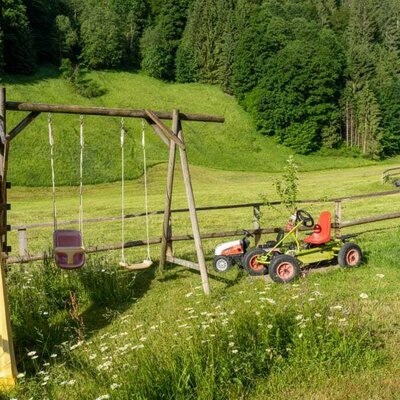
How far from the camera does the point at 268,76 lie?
214 feet

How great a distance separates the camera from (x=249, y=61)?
6750 cm

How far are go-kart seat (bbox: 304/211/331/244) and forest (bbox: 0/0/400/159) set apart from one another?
49.9m


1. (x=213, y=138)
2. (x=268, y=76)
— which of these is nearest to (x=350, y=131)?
(x=268, y=76)

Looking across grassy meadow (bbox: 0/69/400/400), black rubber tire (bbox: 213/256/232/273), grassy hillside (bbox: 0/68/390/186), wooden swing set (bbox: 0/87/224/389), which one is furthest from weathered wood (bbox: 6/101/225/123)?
grassy hillside (bbox: 0/68/390/186)

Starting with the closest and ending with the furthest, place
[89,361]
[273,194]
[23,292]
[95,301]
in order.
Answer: [89,361] < [23,292] < [95,301] < [273,194]

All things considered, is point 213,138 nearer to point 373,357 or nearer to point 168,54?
point 168,54

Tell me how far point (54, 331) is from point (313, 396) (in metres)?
3.54

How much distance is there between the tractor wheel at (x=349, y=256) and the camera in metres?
9.09

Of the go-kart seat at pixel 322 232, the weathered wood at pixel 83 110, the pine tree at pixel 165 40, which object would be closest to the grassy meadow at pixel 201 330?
the go-kart seat at pixel 322 232

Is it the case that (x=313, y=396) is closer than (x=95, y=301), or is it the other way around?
(x=313, y=396)

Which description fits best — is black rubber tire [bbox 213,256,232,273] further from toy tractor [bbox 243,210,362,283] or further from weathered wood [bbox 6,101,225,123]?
weathered wood [bbox 6,101,225,123]

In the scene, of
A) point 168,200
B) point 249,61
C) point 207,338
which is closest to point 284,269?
point 168,200

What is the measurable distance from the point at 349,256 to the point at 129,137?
137ft

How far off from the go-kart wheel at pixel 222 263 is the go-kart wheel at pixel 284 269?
1.51 meters
